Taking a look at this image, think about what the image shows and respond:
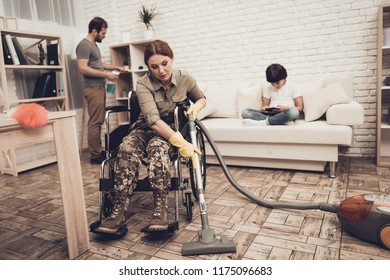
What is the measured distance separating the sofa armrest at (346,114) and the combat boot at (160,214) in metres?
1.65

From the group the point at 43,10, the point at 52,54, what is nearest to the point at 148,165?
the point at 52,54

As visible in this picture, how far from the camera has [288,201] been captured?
2117mm

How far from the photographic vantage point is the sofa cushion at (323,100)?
8.79 feet

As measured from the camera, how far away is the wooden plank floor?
1526 millimetres

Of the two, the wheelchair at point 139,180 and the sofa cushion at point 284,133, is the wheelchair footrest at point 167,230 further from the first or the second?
the sofa cushion at point 284,133

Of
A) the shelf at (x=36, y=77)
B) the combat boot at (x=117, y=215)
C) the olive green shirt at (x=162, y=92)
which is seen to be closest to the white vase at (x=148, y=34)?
the shelf at (x=36, y=77)

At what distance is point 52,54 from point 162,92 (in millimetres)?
2255

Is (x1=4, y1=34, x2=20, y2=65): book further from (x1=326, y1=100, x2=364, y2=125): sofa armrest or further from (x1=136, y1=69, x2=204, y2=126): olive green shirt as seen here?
(x1=326, y1=100, x2=364, y2=125): sofa armrest

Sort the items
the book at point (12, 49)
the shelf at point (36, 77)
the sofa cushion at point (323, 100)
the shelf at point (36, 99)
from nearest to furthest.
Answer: the sofa cushion at point (323, 100) < the book at point (12, 49) < the shelf at point (36, 99) < the shelf at point (36, 77)

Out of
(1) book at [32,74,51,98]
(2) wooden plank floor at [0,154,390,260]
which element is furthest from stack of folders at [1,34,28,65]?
(2) wooden plank floor at [0,154,390,260]

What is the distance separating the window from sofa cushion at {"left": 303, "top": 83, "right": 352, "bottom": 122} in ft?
10.6
